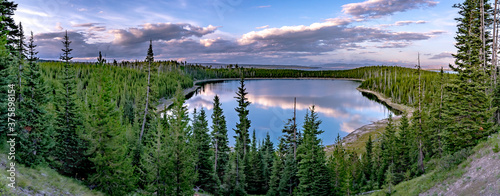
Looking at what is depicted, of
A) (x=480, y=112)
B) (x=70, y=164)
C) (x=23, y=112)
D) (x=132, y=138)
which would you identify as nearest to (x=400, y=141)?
(x=480, y=112)

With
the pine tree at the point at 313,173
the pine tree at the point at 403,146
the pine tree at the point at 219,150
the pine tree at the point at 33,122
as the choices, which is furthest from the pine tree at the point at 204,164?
the pine tree at the point at 403,146

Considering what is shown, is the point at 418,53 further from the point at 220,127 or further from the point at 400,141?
the point at 220,127

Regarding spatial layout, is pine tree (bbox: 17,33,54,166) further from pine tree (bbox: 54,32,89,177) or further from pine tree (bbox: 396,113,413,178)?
pine tree (bbox: 396,113,413,178)

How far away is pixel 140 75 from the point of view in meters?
171

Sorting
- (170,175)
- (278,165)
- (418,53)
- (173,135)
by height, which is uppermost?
(418,53)

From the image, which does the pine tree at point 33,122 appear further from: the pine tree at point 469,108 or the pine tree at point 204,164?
the pine tree at point 469,108

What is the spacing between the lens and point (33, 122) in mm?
19250

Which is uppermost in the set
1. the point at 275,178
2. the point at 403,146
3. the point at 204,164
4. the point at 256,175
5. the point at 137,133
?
the point at 137,133

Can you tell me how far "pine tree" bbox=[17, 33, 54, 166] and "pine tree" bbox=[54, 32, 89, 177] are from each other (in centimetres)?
195

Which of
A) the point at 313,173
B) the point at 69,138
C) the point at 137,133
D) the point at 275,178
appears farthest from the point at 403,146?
the point at 69,138

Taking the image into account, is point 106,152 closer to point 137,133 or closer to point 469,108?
point 137,133

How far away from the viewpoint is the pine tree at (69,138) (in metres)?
22.4

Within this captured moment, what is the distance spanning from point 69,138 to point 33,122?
416 centimetres

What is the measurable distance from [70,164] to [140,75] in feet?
524
